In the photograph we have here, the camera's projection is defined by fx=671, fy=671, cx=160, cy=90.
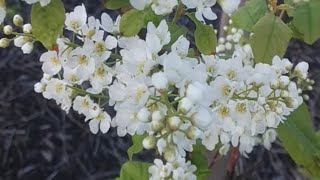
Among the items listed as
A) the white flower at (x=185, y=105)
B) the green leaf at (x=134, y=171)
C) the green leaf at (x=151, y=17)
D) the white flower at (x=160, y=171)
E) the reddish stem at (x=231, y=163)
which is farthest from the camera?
the reddish stem at (x=231, y=163)

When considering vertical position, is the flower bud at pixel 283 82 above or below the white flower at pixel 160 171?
→ above

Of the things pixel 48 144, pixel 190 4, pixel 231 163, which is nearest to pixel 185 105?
pixel 190 4

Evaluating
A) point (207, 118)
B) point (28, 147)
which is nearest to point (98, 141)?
point (28, 147)

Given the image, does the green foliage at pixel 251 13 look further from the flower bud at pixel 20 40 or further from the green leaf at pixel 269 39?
the flower bud at pixel 20 40

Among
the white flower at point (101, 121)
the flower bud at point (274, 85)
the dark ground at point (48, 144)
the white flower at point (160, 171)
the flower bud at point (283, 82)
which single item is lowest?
the dark ground at point (48, 144)

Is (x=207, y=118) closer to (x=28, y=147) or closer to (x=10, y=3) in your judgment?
(x=28, y=147)

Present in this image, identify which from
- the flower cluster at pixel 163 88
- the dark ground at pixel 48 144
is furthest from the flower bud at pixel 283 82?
the dark ground at pixel 48 144

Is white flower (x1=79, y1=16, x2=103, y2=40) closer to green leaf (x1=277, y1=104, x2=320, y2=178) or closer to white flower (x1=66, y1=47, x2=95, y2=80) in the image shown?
white flower (x1=66, y1=47, x2=95, y2=80)
